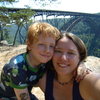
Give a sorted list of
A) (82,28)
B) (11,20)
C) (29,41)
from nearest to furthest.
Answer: (29,41), (11,20), (82,28)

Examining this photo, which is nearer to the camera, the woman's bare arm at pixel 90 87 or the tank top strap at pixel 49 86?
the woman's bare arm at pixel 90 87

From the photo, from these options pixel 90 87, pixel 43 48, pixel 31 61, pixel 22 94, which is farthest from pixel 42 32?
pixel 90 87

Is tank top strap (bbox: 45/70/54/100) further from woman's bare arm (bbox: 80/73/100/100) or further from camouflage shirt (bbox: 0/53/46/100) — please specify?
woman's bare arm (bbox: 80/73/100/100)

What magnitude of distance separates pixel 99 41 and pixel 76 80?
65.4 metres

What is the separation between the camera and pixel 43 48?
7.41 feet

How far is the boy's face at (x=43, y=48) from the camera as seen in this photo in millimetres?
2197

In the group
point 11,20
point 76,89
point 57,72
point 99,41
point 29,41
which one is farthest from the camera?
point 99,41

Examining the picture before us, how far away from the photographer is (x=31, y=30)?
2266 millimetres

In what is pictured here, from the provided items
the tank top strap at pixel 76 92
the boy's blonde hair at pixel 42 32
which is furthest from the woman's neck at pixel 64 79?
the boy's blonde hair at pixel 42 32

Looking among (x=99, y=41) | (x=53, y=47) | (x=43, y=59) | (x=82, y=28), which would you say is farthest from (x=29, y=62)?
(x=82, y=28)

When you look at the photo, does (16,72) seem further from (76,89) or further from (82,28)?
(82,28)

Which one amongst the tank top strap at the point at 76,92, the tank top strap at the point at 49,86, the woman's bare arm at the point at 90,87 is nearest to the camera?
the woman's bare arm at the point at 90,87

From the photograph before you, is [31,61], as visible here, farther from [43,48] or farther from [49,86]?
[49,86]

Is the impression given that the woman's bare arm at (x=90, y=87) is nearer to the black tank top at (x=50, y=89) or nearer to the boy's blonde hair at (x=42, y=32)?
the black tank top at (x=50, y=89)
